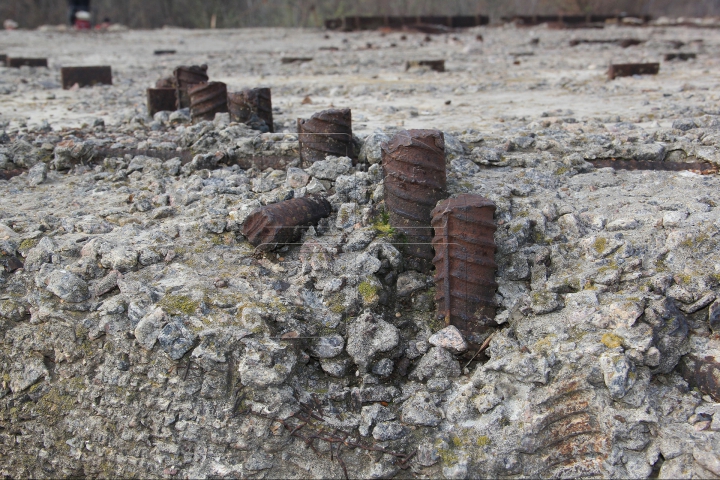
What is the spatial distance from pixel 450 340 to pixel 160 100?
355cm

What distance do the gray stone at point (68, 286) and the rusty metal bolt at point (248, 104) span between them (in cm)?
203

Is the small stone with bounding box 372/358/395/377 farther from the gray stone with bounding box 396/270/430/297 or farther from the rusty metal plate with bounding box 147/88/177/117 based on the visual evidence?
the rusty metal plate with bounding box 147/88/177/117

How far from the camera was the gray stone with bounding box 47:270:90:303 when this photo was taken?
8.81ft

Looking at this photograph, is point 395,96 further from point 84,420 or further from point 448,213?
point 84,420

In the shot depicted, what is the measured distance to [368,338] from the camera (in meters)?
2.59

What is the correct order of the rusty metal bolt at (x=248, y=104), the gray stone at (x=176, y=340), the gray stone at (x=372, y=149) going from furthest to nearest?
the rusty metal bolt at (x=248, y=104) < the gray stone at (x=372, y=149) < the gray stone at (x=176, y=340)

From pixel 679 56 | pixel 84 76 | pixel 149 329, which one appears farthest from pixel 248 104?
pixel 679 56

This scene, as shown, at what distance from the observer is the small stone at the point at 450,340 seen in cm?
259

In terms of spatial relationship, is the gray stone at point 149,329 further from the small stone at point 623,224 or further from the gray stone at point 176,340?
the small stone at point 623,224

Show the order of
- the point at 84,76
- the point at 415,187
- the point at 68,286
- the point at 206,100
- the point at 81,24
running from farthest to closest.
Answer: the point at 81,24 → the point at 84,76 → the point at 206,100 → the point at 415,187 → the point at 68,286

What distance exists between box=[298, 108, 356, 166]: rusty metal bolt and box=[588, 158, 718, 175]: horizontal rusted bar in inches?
57.2

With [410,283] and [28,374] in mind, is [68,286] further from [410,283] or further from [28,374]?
[410,283]

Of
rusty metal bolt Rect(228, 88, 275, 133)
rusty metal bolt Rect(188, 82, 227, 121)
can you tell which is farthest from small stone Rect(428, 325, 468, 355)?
rusty metal bolt Rect(188, 82, 227, 121)

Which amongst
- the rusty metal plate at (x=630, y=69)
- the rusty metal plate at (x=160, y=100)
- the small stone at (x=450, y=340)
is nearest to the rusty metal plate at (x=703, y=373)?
the small stone at (x=450, y=340)
